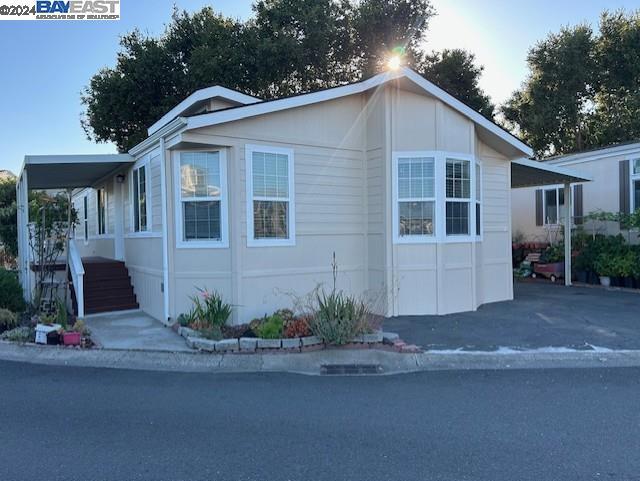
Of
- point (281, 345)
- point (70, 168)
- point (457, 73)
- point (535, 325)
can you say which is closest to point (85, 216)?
point (70, 168)

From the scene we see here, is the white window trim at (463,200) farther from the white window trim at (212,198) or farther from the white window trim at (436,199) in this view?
the white window trim at (212,198)

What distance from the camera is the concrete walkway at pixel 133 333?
714cm

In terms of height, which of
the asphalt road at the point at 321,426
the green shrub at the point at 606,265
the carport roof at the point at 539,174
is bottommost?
the asphalt road at the point at 321,426

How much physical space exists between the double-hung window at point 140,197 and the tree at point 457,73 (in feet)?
50.3

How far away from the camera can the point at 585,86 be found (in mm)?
24156

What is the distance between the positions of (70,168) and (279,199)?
5.39m


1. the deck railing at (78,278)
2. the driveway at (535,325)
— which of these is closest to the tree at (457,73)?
the driveway at (535,325)

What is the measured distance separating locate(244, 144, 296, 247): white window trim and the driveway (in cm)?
235

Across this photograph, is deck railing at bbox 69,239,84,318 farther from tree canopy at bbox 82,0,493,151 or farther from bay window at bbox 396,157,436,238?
tree canopy at bbox 82,0,493,151

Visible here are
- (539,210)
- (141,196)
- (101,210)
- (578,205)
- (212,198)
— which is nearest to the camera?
(212,198)

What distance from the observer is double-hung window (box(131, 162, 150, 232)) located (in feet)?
31.3

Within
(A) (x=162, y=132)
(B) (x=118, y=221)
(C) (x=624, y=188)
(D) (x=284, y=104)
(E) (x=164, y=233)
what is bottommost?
(E) (x=164, y=233)

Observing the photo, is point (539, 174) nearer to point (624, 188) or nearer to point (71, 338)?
point (624, 188)

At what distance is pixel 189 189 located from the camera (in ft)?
27.0
